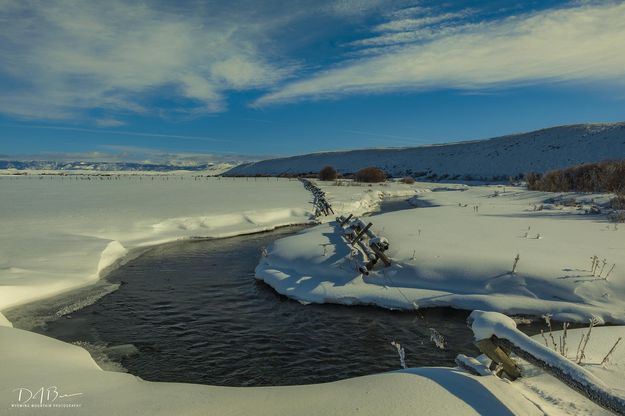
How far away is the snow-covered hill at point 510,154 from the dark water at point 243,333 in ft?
219

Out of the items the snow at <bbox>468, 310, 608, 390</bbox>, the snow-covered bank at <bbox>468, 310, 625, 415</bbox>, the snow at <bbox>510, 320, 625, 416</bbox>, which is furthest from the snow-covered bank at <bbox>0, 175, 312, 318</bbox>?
the snow at <bbox>510, 320, 625, 416</bbox>

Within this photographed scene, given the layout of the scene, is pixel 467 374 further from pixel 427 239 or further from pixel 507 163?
Answer: pixel 507 163

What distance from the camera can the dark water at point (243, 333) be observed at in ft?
19.3

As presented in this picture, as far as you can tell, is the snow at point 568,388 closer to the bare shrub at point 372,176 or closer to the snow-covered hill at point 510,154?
the bare shrub at point 372,176

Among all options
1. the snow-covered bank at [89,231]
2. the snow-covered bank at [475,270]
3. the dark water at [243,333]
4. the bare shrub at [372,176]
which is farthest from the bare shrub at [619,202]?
the bare shrub at [372,176]

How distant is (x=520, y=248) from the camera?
9938mm

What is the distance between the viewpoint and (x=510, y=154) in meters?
79.2

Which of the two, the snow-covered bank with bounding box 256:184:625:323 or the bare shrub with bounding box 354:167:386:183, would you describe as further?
the bare shrub with bounding box 354:167:386:183

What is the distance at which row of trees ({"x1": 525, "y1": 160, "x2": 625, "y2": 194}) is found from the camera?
20875mm

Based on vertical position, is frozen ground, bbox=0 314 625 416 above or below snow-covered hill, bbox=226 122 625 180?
below

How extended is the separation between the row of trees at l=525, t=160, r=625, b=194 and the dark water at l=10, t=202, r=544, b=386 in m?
18.4

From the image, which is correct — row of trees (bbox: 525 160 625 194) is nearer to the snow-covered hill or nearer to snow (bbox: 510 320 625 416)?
snow (bbox: 510 320 625 416)

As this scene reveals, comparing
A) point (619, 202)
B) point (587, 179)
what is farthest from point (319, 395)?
point (587, 179)

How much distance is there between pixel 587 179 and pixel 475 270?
73.0 feet
